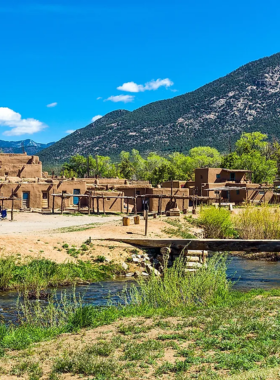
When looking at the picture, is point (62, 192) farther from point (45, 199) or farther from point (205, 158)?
point (205, 158)

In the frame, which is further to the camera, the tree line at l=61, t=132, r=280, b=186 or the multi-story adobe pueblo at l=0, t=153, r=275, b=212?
the tree line at l=61, t=132, r=280, b=186

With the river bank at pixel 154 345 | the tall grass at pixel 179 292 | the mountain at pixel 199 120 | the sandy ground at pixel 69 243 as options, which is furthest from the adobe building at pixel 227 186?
the mountain at pixel 199 120

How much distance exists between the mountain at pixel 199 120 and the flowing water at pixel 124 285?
87.9 meters

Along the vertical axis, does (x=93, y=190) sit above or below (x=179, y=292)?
above

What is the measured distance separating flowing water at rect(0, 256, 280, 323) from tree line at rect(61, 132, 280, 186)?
149 feet

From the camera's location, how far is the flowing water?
13.3 meters

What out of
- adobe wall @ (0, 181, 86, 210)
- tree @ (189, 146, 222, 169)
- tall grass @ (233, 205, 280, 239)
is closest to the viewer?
tall grass @ (233, 205, 280, 239)

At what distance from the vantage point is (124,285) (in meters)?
16.5

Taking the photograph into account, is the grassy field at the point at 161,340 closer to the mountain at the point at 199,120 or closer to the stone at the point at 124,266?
the stone at the point at 124,266

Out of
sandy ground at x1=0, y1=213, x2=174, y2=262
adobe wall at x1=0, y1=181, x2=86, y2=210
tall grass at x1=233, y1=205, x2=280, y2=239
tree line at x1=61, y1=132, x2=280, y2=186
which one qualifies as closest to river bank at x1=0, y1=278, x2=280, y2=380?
sandy ground at x1=0, y1=213, x2=174, y2=262

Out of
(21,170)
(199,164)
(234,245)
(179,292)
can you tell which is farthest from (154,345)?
(199,164)

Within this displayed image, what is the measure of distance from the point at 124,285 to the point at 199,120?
113756 millimetres

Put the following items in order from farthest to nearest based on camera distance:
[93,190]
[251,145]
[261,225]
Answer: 1. [251,145]
2. [93,190]
3. [261,225]

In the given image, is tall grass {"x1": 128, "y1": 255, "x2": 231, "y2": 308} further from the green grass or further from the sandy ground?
the green grass
